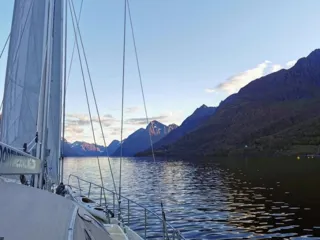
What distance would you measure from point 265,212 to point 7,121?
3233 centimetres

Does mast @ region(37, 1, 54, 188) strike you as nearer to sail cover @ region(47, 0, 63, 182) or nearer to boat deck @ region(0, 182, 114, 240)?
boat deck @ region(0, 182, 114, 240)

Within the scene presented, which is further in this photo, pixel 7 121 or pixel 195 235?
pixel 195 235

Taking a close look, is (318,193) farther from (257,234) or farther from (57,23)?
(57,23)

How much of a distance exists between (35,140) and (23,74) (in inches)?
106

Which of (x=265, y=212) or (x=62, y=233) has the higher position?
(x=62, y=233)

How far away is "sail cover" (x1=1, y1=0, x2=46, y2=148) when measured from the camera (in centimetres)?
932

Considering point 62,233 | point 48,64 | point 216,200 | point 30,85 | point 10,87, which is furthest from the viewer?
point 216,200

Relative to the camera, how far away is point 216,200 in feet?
154

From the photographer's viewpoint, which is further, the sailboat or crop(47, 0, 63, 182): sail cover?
crop(47, 0, 63, 182): sail cover

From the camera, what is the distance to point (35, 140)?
7.93 m

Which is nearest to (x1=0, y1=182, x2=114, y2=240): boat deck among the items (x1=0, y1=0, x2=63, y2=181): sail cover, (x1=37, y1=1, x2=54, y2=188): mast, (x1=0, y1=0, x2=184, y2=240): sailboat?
(x1=0, y1=0, x2=184, y2=240): sailboat

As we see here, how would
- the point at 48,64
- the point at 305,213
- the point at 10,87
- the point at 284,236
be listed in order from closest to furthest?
the point at 48,64 < the point at 10,87 < the point at 284,236 < the point at 305,213

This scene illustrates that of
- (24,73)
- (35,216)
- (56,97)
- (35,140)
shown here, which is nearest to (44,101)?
(35,140)

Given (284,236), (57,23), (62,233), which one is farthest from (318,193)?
(62,233)
